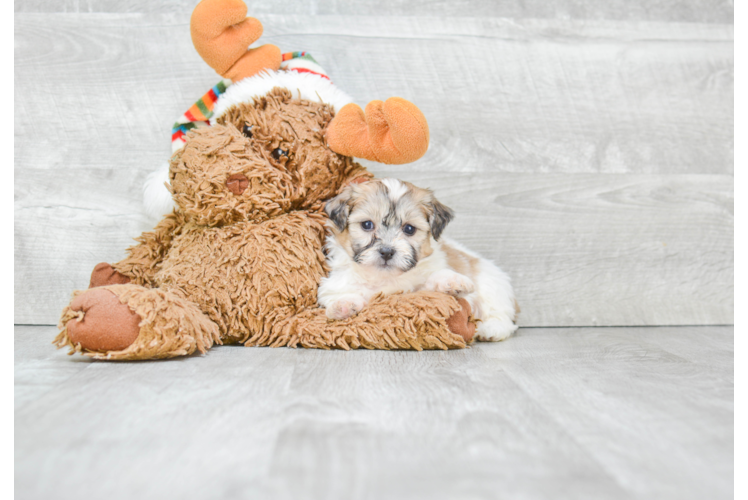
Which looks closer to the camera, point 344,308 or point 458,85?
point 344,308

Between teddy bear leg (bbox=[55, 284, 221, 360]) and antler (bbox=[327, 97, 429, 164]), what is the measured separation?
759mm

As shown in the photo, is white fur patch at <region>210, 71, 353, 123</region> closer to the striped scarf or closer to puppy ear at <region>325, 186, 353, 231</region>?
the striped scarf

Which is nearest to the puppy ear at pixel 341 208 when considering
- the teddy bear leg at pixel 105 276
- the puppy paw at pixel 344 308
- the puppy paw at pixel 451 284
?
the puppy paw at pixel 344 308

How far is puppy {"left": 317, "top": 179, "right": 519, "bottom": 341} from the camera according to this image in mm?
1864

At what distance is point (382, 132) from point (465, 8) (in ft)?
3.02

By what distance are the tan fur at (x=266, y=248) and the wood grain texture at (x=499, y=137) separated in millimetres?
543

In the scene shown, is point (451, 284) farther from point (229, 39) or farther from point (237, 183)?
point (229, 39)

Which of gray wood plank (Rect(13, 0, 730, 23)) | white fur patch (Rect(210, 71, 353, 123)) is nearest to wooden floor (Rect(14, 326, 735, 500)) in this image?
white fur patch (Rect(210, 71, 353, 123))

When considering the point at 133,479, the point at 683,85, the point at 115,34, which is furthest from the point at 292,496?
the point at 683,85

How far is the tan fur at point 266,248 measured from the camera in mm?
1824

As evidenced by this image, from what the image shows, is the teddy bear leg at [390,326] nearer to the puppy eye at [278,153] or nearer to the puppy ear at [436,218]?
the puppy ear at [436,218]

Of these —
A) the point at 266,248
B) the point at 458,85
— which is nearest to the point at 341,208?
the point at 266,248

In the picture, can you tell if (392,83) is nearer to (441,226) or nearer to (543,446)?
(441,226)

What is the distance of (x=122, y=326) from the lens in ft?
5.19
